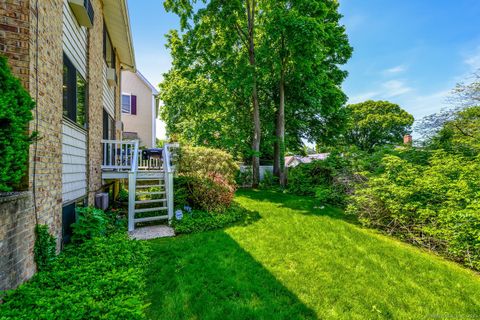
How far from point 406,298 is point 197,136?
12168 mm

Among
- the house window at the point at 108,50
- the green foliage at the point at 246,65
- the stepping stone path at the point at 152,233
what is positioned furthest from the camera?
the green foliage at the point at 246,65

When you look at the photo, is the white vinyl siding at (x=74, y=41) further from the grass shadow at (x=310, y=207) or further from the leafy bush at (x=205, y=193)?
the grass shadow at (x=310, y=207)

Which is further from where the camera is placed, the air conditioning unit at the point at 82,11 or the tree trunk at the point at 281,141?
the tree trunk at the point at 281,141

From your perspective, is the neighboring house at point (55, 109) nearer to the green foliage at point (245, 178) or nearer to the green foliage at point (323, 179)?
the green foliage at point (323, 179)

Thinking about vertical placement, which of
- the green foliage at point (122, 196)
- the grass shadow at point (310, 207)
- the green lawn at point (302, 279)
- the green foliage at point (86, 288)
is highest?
the green foliage at point (122, 196)

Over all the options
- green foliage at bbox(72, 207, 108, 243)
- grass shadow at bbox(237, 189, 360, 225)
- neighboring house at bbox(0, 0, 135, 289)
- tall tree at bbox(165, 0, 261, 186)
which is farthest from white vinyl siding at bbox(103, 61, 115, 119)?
grass shadow at bbox(237, 189, 360, 225)

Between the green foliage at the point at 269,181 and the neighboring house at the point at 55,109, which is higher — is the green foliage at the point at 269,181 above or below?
below

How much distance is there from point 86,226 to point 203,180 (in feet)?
11.5

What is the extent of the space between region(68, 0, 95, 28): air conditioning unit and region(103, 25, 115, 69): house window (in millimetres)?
2835

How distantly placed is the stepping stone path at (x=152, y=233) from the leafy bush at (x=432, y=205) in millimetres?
5171

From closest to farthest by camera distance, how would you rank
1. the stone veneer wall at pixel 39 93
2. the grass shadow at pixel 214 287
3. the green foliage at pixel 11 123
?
the green foliage at pixel 11 123, the stone veneer wall at pixel 39 93, the grass shadow at pixel 214 287

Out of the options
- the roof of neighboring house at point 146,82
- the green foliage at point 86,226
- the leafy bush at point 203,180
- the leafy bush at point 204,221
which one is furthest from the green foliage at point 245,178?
the green foliage at point 86,226

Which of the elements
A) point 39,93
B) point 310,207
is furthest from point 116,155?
point 310,207

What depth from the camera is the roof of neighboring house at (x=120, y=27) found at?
22.1 ft
